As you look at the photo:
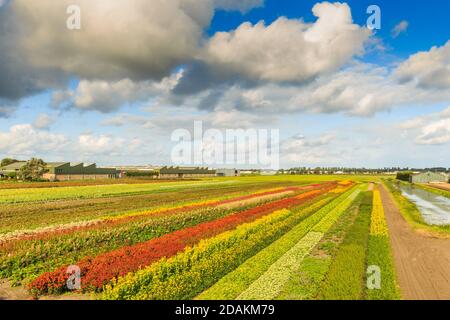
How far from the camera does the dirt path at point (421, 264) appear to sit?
1158 centimetres

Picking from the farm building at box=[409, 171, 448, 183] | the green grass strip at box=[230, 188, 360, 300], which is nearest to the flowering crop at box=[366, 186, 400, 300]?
the green grass strip at box=[230, 188, 360, 300]

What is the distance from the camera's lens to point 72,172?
10450cm

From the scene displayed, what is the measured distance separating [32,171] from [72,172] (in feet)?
50.1

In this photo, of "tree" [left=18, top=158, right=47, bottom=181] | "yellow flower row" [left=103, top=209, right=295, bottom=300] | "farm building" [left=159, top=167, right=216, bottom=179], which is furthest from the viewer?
"farm building" [left=159, top=167, right=216, bottom=179]

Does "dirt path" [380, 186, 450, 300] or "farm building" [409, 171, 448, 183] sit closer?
"dirt path" [380, 186, 450, 300]

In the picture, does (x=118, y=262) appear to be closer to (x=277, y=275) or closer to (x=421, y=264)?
(x=277, y=275)

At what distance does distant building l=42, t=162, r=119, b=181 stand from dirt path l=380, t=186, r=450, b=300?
318 feet

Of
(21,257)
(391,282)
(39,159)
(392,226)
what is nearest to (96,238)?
(21,257)

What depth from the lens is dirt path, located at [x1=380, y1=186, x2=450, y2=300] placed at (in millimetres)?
11578

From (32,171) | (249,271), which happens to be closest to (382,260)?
(249,271)

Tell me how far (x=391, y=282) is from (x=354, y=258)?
3.18 metres

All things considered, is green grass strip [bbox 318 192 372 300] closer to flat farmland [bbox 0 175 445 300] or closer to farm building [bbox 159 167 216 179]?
flat farmland [bbox 0 175 445 300]
